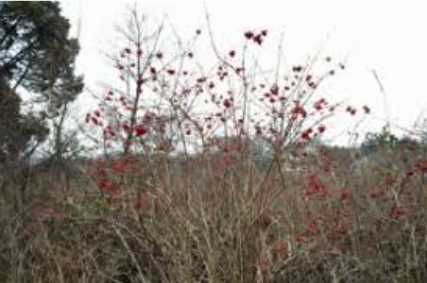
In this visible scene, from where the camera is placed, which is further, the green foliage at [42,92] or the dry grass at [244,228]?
the green foliage at [42,92]

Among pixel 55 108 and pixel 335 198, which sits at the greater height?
pixel 55 108

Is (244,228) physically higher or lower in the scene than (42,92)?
lower

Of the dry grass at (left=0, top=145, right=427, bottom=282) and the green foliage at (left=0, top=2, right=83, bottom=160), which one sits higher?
the green foliage at (left=0, top=2, right=83, bottom=160)

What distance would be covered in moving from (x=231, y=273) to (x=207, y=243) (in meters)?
0.17

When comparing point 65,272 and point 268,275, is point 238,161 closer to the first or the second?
point 268,275

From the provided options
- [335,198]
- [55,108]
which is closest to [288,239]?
[335,198]

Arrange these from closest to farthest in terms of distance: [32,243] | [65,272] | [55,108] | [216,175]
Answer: [216,175], [65,272], [32,243], [55,108]

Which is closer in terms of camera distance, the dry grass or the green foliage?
the dry grass

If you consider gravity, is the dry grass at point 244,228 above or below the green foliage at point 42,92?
below

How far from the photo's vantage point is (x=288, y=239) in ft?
11.1

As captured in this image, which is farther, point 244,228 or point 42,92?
point 42,92

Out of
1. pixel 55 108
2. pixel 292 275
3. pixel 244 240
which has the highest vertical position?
pixel 55 108

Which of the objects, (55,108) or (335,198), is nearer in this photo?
(335,198)

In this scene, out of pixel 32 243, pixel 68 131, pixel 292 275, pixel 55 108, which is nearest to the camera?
pixel 292 275
